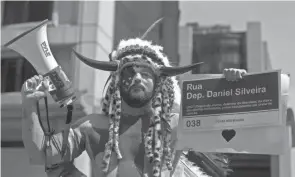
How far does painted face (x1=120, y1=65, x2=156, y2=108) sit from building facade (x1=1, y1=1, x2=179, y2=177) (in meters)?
5.33

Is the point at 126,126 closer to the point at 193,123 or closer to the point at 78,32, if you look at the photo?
the point at 193,123

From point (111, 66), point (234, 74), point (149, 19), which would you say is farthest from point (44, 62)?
point (149, 19)

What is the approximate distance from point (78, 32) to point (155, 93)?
6166 millimetres

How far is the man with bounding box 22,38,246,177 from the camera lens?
3188 mm

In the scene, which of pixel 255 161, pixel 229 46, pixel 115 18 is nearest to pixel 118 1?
pixel 115 18

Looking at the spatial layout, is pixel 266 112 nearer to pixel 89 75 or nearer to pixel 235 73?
pixel 235 73

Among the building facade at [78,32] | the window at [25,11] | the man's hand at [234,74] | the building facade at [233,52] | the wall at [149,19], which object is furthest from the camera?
the building facade at [233,52]

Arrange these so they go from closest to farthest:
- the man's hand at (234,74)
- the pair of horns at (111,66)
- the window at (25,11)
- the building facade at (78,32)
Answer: the man's hand at (234,74)
the pair of horns at (111,66)
the building facade at (78,32)
the window at (25,11)

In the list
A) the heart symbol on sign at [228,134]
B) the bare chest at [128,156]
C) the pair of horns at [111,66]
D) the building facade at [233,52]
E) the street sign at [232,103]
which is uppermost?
the building facade at [233,52]

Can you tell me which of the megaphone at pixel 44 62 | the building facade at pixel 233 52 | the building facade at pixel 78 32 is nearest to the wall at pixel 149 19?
the building facade at pixel 78 32

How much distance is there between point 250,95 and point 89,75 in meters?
5.87

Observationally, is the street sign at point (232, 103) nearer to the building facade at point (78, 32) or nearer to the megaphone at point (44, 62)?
the megaphone at point (44, 62)

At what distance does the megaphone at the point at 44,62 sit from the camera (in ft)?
10.5

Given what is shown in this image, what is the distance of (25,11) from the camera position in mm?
9836
